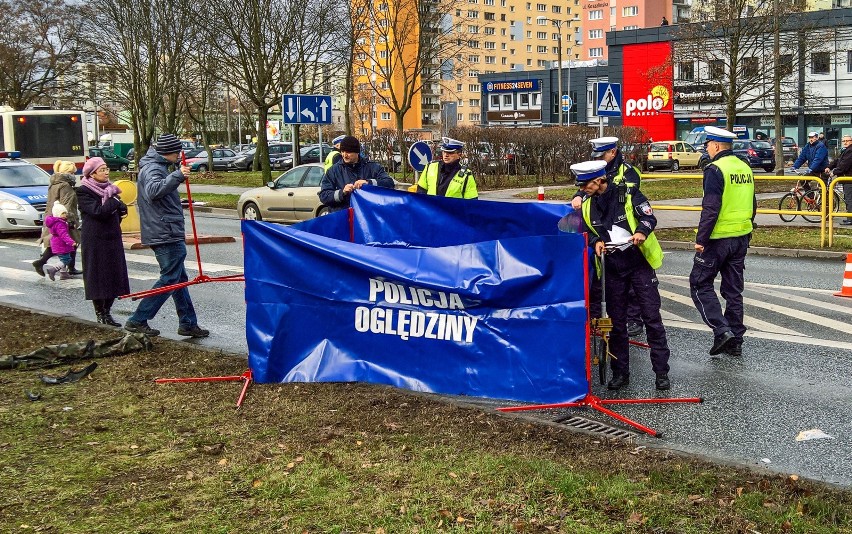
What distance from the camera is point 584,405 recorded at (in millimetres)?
6688

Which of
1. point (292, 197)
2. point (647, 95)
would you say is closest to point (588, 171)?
point (292, 197)

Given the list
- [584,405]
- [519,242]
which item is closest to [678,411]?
[584,405]

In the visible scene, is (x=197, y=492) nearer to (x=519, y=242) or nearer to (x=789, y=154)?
(x=519, y=242)

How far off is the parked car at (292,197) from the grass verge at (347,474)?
46.8 feet

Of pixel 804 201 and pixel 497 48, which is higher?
pixel 497 48

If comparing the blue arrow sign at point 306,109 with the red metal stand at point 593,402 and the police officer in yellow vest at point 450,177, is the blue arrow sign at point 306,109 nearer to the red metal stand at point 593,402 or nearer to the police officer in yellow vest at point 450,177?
the police officer in yellow vest at point 450,177

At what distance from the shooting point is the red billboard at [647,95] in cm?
6812

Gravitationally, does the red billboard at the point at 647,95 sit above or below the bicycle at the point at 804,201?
above

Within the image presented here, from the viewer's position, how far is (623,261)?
7391 millimetres

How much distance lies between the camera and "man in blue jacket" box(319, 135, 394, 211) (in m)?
9.51

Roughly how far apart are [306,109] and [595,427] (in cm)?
1832

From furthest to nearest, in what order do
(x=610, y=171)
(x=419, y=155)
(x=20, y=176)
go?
(x=20, y=176), (x=419, y=155), (x=610, y=171)

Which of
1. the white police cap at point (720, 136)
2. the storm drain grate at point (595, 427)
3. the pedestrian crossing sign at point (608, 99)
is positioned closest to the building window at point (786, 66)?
the pedestrian crossing sign at point (608, 99)

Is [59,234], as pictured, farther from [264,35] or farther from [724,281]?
[264,35]
